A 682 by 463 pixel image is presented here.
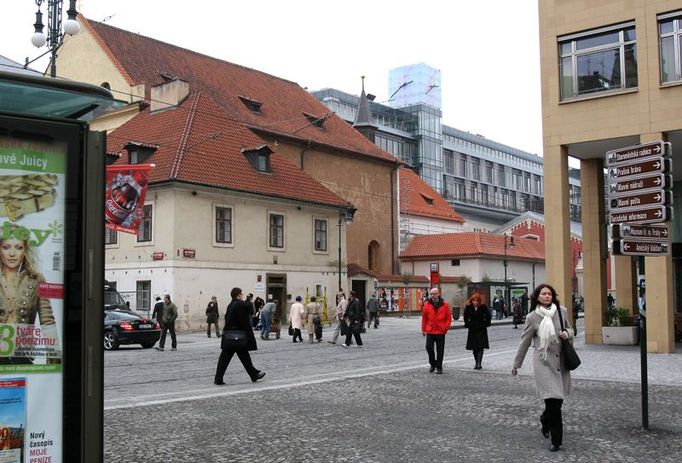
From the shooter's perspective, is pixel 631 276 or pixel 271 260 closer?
pixel 631 276

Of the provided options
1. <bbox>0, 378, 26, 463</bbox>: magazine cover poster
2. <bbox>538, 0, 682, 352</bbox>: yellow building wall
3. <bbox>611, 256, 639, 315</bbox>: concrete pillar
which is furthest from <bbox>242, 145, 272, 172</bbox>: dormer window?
<bbox>0, 378, 26, 463</bbox>: magazine cover poster

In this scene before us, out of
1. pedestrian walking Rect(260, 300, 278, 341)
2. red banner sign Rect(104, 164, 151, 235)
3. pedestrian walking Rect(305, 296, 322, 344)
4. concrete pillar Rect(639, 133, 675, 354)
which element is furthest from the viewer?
pedestrian walking Rect(260, 300, 278, 341)

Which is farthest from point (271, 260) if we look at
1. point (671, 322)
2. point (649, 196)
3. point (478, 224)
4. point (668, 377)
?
point (478, 224)

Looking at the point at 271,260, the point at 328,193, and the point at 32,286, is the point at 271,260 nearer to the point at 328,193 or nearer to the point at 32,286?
the point at 328,193

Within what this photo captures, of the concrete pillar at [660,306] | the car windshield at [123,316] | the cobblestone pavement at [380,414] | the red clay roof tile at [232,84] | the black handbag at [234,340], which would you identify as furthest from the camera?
the red clay roof tile at [232,84]

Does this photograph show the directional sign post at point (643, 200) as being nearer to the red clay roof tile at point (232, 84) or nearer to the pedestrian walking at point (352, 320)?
the pedestrian walking at point (352, 320)

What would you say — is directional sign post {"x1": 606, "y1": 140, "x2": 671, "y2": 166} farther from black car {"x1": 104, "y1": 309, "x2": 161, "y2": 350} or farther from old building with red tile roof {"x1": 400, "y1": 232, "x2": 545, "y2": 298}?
old building with red tile roof {"x1": 400, "y1": 232, "x2": 545, "y2": 298}

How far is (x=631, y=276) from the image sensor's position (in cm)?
2489

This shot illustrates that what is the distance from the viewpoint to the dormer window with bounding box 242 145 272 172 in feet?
132

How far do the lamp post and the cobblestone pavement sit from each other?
873 centimetres

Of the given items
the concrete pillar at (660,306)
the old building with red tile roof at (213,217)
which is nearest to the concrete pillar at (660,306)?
the concrete pillar at (660,306)

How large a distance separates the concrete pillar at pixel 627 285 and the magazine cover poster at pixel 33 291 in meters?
23.1

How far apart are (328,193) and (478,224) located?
57794 mm

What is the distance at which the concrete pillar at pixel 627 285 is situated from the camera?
2481cm
